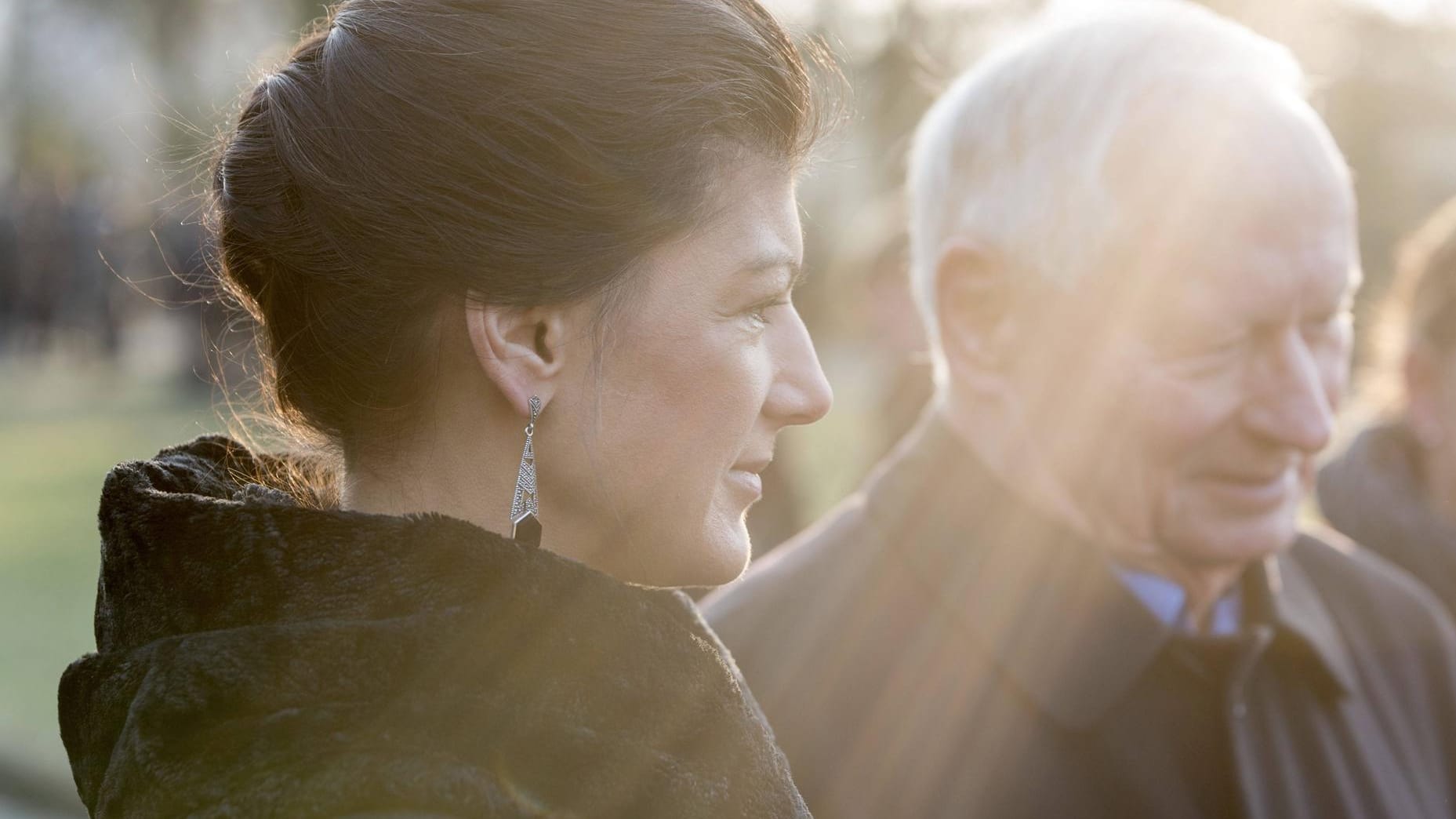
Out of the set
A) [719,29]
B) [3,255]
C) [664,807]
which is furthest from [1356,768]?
[3,255]

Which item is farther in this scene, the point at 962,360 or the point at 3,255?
the point at 3,255

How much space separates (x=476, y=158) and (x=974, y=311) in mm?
1129

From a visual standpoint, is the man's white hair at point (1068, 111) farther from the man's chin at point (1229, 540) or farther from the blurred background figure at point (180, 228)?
the man's chin at point (1229, 540)

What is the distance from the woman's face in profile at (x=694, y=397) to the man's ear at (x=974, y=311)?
79 centimetres

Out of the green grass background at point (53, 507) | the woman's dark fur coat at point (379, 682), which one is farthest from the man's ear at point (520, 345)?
the green grass background at point (53, 507)

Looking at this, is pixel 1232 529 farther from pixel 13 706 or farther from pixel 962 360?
pixel 13 706

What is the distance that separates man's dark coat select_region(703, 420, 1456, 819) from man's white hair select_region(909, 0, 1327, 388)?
0.40 metres

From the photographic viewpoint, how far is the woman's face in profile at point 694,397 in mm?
1673

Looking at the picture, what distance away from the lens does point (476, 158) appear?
→ 5.39 ft

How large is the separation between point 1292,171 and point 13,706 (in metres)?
6.45

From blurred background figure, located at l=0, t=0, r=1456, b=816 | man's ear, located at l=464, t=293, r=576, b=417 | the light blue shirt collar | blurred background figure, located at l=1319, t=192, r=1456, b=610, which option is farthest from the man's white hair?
blurred background figure, located at l=1319, t=192, r=1456, b=610

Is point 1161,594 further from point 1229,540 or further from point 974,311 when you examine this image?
point 974,311

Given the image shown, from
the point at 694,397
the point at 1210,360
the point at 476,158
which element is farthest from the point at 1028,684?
the point at 476,158

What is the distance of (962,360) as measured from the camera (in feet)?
8.39
